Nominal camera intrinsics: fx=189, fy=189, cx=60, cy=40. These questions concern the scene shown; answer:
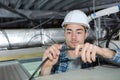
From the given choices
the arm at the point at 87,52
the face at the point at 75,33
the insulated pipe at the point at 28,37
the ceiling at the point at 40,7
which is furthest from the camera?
the insulated pipe at the point at 28,37

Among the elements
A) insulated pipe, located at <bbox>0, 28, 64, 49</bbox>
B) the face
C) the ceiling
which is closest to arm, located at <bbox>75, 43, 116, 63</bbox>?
the face

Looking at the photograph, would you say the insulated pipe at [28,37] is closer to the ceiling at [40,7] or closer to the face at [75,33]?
the ceiling at [40,7]

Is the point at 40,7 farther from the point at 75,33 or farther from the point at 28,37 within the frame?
the point at 75,33

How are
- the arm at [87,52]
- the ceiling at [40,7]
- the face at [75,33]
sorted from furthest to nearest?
the ceiling at [40,7], the face at [75,33], the arm at [87,52]

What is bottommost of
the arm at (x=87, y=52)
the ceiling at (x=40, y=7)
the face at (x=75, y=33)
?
the arm at (x=87, y=52)

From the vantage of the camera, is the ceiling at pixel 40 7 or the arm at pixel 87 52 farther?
the ceiling at pixel 40 7

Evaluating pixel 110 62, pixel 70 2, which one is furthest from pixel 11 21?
pixel 110 62

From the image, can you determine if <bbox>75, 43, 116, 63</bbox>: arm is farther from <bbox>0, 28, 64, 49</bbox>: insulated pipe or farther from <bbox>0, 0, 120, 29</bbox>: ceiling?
<bbox>0, 28, 64, 49</bbox>: insulated pipe

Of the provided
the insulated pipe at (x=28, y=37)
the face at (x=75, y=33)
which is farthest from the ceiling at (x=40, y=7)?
the face at (x=75, y=33)

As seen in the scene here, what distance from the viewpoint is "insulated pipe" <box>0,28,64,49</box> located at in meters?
2.10

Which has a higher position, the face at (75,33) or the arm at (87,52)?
the face at (75,33)

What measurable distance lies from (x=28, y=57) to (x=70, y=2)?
75cm

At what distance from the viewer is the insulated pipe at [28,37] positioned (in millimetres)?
2098

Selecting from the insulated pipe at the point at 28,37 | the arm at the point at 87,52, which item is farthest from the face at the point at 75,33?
the insulated pipe at the point at 28,37
